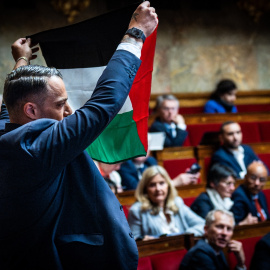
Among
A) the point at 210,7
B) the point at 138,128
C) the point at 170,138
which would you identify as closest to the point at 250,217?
the point at 170,138

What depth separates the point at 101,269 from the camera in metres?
0.60

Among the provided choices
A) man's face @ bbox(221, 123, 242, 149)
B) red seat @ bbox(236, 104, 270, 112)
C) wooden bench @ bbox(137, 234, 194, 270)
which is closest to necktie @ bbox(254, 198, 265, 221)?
man's face @ bbox(221, 123, 242, 149)

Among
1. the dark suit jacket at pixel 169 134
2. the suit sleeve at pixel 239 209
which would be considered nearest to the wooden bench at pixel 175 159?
the dark suit jacket at pixel 169 134

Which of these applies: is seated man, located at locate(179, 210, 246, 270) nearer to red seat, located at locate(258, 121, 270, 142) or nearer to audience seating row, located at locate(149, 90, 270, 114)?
red seat, located at locate(258, 121, 270, 142)

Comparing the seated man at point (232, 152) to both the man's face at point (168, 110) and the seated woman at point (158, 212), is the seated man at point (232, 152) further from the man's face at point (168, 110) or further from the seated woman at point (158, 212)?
the seated woman at point (158, 212)

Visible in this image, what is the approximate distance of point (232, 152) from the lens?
6.96 feet

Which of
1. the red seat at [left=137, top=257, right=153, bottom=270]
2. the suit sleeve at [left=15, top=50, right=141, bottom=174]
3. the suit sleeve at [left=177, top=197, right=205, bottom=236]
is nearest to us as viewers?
the suit sleeve at [left=15, top=50, right=141, bottom=174]

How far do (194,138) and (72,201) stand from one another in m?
1.80

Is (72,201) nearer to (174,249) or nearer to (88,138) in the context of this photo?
(88,138)

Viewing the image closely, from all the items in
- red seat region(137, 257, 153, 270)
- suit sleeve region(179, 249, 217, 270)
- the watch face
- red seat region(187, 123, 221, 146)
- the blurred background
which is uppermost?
the blurred background

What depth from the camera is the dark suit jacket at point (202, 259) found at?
128 cm

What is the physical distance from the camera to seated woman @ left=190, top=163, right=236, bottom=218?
68.8 inches

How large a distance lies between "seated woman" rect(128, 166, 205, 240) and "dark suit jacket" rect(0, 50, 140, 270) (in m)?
0.91

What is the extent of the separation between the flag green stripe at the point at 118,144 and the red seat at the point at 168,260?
1.60 feet
